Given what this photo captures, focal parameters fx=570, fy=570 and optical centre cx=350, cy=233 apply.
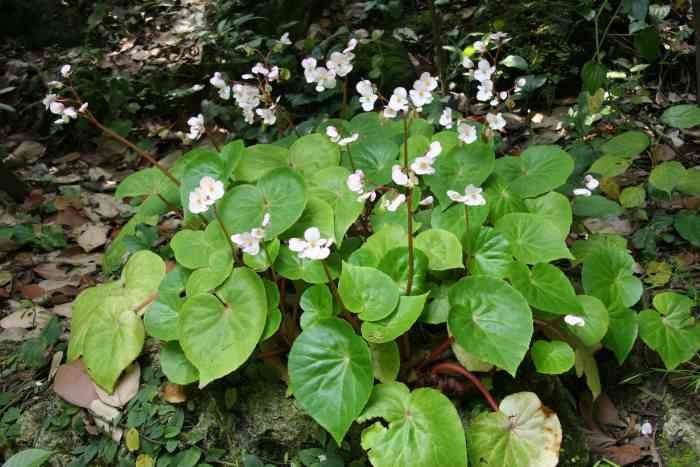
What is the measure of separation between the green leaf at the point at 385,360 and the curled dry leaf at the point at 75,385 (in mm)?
925

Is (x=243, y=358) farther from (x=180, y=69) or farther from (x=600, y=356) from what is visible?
(x=180, y=69)

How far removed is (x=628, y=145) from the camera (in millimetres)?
2365

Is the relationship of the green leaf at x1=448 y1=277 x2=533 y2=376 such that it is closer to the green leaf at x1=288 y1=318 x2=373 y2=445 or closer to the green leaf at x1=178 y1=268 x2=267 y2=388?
the green leaf at x1=288 y1=318 x2=373 y2=445

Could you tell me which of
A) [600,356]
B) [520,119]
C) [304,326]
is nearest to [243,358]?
[304,326]

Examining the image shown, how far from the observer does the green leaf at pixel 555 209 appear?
1897 mm

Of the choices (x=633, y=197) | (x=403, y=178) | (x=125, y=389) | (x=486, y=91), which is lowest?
(x=125, y=389)

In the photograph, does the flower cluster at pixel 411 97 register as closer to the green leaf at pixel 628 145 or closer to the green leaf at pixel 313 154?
the green leaf at pixel 313 154

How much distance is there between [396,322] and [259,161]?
89cm

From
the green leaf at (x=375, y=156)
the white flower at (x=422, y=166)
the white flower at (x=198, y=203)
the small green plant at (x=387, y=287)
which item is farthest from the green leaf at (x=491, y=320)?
the white flower at (x=198, y=203)

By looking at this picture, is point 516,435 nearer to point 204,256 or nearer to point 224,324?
point 224,324

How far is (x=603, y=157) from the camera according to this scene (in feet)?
7.76

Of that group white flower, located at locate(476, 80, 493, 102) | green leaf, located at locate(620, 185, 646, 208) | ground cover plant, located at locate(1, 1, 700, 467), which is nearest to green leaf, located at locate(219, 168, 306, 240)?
ground cover plant, located at locate(1, 1, 700, 467)

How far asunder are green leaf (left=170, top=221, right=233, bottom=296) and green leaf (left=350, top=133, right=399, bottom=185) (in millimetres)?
599

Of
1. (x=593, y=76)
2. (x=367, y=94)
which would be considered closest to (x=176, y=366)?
(x=367, y=94)
